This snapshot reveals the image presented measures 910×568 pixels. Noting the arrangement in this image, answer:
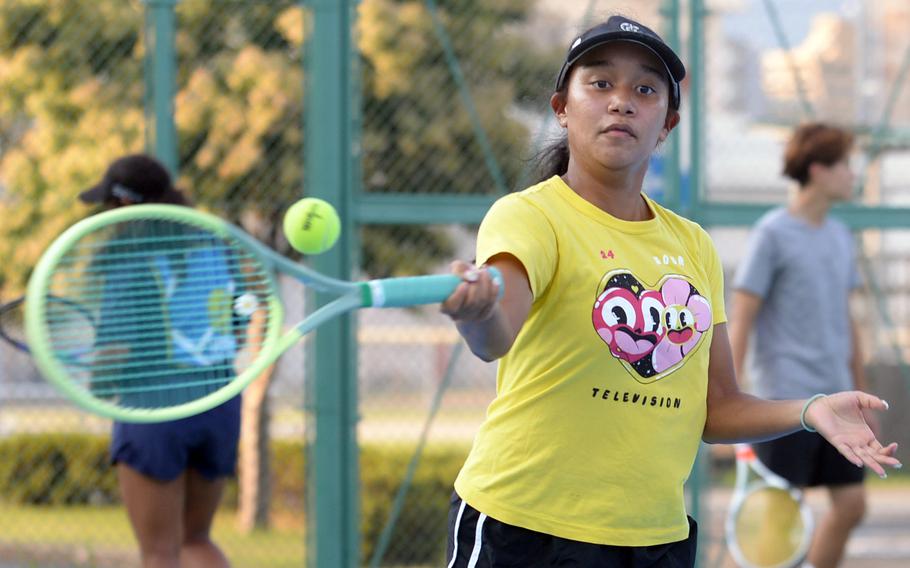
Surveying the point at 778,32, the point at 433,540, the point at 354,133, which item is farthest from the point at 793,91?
the point at 433,540

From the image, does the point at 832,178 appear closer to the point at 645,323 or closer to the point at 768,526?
the point at 768,526

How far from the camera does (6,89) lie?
5.91 metres

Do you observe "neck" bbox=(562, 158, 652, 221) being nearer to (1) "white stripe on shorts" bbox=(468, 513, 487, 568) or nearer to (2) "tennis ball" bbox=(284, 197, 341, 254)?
(2) "tennis ball" bbox=(284, 197, 341, 254)

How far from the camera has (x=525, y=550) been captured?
8.40 ft

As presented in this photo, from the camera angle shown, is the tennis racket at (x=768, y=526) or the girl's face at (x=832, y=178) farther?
the tennis racket at (x=768, y=526)

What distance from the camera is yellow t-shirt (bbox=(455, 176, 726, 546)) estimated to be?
8.11 feet

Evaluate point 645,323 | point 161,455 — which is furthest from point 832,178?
point 645,323

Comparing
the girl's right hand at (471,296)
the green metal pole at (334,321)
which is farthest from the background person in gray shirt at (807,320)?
the girl's right hand at (471,296)

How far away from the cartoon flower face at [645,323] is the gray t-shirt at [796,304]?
95.5 inches

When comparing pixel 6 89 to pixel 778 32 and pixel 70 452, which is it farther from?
pixel 778 32

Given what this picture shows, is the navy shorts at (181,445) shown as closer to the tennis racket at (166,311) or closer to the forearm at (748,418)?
the tennis racket at (166,311)

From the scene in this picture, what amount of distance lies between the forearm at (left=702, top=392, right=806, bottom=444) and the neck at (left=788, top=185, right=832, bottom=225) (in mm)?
2407

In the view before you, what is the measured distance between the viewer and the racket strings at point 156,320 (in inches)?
99.2

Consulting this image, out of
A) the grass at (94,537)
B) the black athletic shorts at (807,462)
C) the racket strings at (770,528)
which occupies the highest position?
the black athletic shorts at (807,462)
